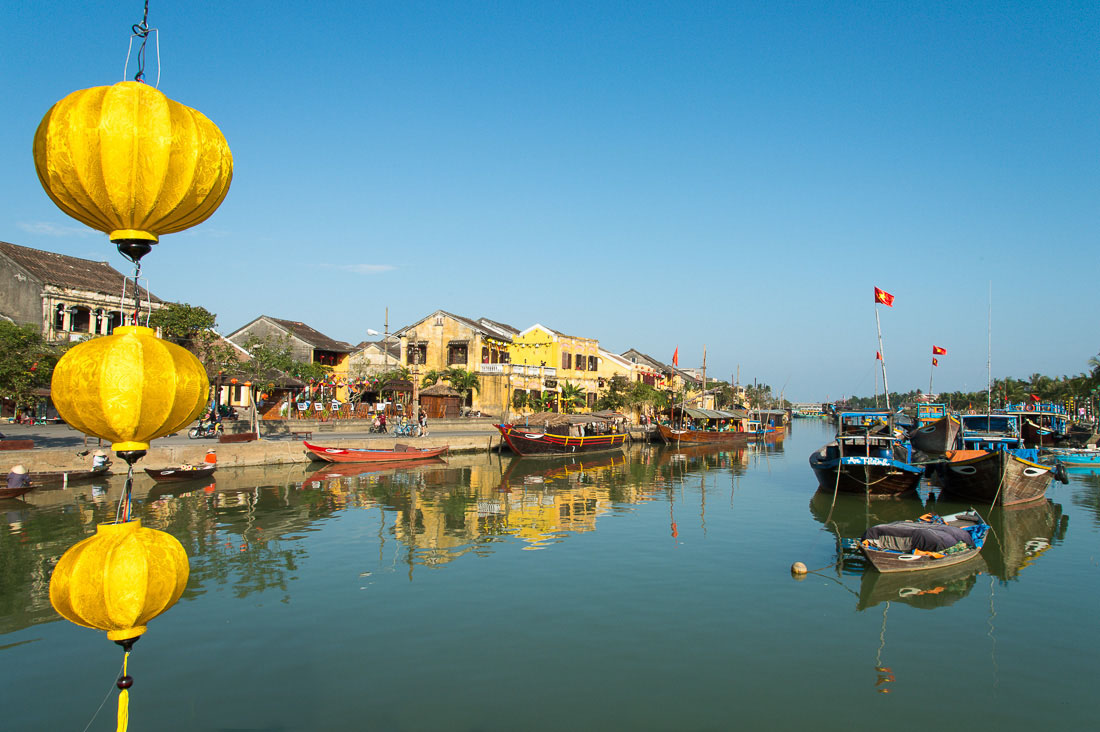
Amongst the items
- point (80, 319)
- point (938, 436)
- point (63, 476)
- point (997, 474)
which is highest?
point (80, 319)

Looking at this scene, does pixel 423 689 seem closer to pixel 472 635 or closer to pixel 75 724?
pixel 472 635

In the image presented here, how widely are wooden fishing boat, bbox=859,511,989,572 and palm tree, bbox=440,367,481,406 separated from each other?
33730mm

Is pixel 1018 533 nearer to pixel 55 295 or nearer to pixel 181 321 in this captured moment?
pixel 181 321

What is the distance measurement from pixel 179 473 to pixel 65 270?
18.8 meters

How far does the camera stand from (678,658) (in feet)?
31.0

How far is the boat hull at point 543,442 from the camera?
118ft

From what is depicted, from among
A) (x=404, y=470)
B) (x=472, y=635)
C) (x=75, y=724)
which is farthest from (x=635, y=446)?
(x=75, y=724)

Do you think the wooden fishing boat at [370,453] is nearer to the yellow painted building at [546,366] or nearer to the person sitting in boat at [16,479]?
the person sitting in boat at [16,479]

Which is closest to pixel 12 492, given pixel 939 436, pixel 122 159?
pixel 122 159

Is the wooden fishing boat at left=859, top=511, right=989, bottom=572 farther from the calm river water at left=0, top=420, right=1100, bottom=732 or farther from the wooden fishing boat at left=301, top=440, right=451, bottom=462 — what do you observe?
the wooden fishing boat at left=301, top=440, right=451, bottom=462

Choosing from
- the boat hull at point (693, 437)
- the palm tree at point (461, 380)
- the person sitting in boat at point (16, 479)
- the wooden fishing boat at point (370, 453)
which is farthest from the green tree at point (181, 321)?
the boat hull at point (693, 437)

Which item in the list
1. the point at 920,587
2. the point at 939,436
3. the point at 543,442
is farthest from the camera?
the point at 543,442

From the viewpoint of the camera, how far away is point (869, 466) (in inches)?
910

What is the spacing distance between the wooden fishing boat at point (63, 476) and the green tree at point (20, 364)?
233cm
